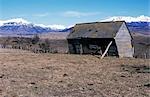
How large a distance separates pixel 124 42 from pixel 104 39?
9.47ft

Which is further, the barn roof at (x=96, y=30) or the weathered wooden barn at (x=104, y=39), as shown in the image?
the barn roof at (x=96, y=30)

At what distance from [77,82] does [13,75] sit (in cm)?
519

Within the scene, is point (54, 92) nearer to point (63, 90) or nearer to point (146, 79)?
point (63, 90)

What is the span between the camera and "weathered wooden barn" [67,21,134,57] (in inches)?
1726

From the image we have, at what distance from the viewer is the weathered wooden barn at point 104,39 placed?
43844mm

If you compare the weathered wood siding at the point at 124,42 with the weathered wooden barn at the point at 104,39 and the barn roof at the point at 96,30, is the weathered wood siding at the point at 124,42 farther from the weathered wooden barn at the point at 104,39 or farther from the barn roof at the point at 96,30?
the barn roof at the point at 96,30

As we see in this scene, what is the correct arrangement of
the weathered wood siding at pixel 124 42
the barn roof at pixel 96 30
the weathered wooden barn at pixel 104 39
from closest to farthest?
the weathered wooden barn at pixel 104 39 → the weathered wood siding at pixel 124 42 → the barn roof at pixel 96 30

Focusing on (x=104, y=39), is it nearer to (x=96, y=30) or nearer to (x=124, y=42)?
(x=124, y=42)

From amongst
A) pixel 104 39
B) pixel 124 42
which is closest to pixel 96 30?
pixel 104 39

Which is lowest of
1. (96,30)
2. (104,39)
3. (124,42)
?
(124,42)

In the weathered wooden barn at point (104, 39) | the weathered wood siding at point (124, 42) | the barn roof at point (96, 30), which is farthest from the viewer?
the barn roof at point (96, 30)

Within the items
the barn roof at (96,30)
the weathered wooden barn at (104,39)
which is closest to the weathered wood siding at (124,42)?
the weathered wooden barn at (104,39)

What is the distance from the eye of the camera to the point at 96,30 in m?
46.9

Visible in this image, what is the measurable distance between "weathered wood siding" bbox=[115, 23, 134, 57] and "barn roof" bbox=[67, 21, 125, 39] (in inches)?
30.2
